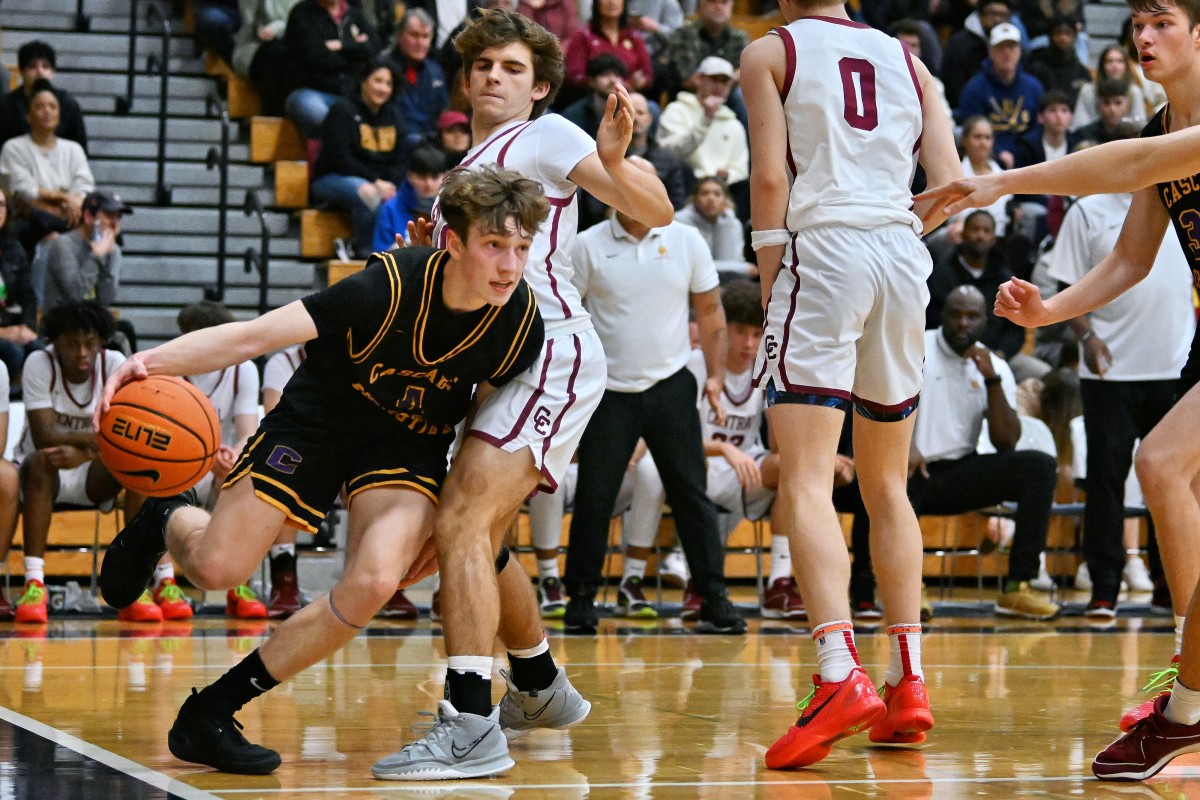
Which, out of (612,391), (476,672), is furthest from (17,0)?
(476,672)

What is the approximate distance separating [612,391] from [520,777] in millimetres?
4029

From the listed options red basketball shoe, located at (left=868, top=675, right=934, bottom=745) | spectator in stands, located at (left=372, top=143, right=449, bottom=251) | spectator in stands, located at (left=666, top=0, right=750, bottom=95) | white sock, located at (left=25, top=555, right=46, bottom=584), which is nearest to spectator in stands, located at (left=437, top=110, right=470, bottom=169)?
spectator in stands, located at (left=372, top=143, right=449, bottom=251)

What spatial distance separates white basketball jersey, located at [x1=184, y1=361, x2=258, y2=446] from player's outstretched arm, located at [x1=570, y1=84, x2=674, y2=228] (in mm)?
4405

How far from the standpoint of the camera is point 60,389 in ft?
28.0

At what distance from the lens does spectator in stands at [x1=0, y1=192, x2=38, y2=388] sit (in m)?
9.78

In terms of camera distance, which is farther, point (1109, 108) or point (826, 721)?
point (1109, 108)

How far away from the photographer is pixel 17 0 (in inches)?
→ 527

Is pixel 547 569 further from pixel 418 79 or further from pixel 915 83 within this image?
pixel 418 79

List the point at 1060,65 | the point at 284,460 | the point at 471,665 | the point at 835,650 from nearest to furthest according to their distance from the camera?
the point at 471,665 → the point at 835,650 → the point at 284,460 → the point at 1060,65

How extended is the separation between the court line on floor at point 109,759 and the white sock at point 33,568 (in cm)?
319

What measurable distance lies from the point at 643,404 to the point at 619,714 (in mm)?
2957

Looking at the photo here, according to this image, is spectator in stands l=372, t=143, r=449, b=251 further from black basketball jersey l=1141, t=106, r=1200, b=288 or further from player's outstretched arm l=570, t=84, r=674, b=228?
black basketball jersey l=1141, t=106, r=1200, b=288

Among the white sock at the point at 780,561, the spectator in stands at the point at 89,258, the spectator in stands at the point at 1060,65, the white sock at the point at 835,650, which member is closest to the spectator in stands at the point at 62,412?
the spectator in stands at the point at 89,258

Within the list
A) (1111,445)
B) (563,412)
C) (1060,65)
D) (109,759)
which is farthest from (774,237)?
(1060,65)
